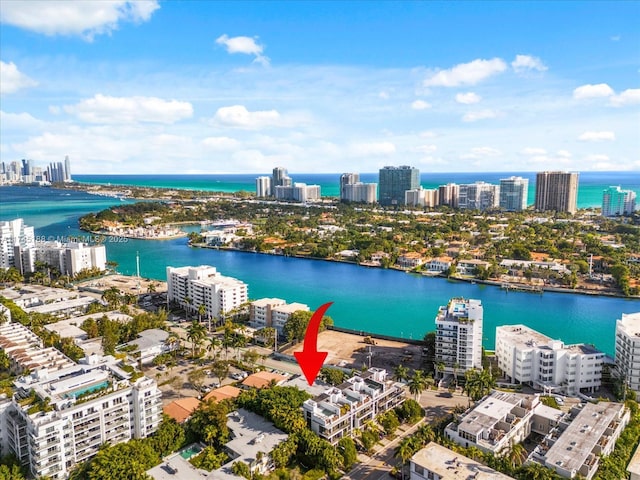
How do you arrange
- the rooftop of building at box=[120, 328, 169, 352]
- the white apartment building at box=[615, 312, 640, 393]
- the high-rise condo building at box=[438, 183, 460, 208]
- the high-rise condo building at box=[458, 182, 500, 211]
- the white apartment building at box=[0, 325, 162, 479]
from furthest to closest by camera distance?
the high-rise condo building at box=[438, 183, 460, 208] < the high-rise condo building at box=[458, 182, 500, 211] < the rooftop of building at box=[120, 328, 169, 352] < the white apartment building at box=[615, 312, 640, 393] < the white apartment building at box=[0, 325, 162, 479]

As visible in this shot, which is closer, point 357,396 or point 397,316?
point 357,396

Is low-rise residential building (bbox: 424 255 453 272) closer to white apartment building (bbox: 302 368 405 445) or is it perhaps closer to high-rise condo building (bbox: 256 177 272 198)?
white apartment building (bbox: 302 368 405 445)

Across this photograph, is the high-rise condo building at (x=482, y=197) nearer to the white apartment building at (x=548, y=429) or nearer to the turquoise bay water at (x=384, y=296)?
the turquoise bay water at (x=384, y=296)

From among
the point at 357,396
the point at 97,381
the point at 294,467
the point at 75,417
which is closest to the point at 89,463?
the point at 75,417

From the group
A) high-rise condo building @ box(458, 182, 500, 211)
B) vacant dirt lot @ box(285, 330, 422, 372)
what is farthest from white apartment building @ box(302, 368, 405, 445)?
high-rise condo building @ box(458, 182, 500, 211)

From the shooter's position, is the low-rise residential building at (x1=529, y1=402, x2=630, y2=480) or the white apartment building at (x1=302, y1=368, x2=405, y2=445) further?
the white apartment building at (x1=302, y1=368, x2=405, y2=445)

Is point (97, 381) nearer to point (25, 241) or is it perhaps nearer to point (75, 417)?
point (75, 417)
